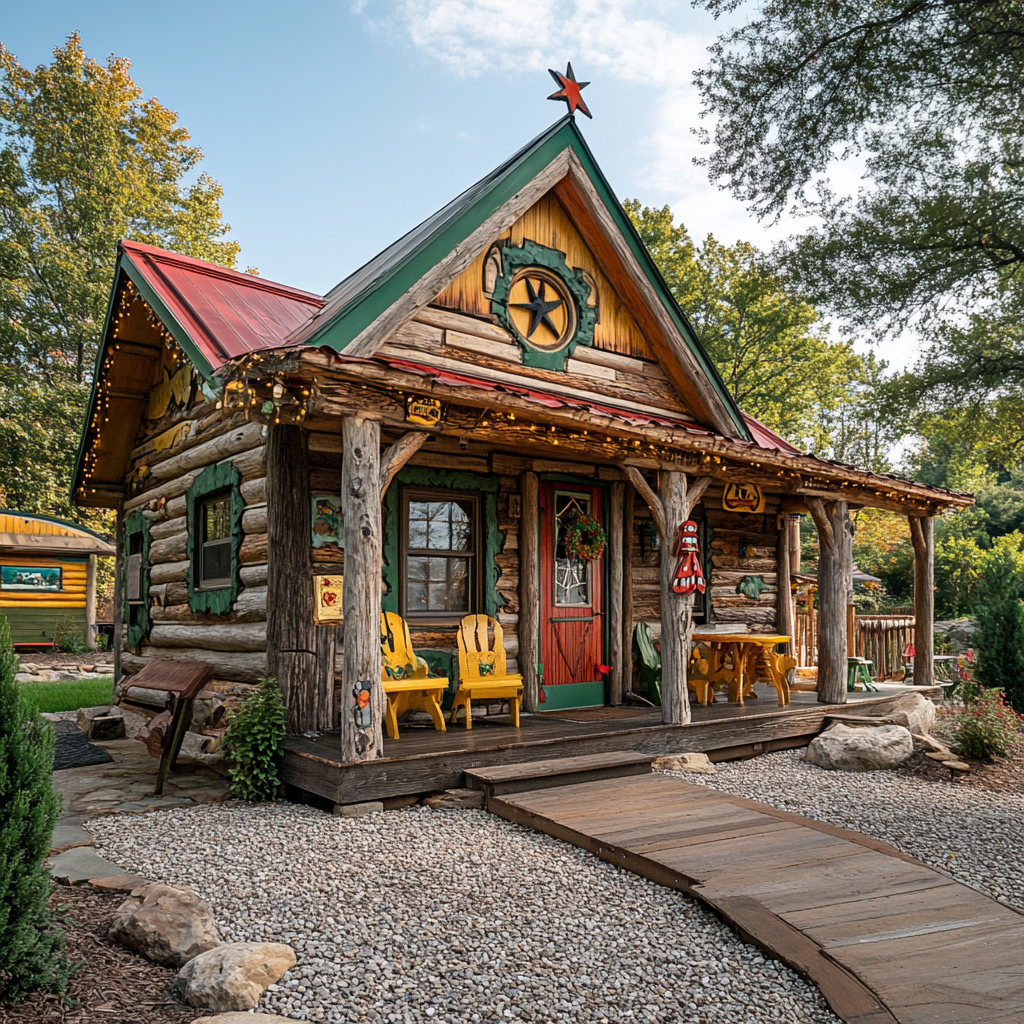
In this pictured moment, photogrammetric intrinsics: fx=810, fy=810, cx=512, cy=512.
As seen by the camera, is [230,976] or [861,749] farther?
[861,749]

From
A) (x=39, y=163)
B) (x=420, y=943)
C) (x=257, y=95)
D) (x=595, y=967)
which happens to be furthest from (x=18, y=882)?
(x=39, y=163)

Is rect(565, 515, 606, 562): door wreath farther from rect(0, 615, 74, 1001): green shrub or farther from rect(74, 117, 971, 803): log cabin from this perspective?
rect(0, 615, 74, 1001): green shrub

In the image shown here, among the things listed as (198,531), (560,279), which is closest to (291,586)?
(198,531)

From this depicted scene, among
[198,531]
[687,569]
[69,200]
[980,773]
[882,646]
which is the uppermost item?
[69,200]

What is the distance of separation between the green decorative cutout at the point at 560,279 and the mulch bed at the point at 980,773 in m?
5.03

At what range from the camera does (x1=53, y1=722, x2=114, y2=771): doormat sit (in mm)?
7488

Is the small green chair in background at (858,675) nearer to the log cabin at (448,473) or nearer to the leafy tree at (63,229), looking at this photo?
the log cabin at (448,473)

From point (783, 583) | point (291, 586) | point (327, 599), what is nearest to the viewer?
point (327, 599)

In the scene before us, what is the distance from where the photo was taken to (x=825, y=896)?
3.96m

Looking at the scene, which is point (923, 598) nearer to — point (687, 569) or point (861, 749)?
point (861, 749)

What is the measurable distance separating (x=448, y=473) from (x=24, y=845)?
5150mm

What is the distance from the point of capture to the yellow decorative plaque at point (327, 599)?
6246 mm

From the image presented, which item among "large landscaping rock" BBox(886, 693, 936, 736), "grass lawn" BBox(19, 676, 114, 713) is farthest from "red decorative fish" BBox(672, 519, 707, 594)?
"grass lawn" BBox(19, 676, 114, 713)

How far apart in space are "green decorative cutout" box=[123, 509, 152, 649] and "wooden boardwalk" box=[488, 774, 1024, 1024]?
18.6ft
